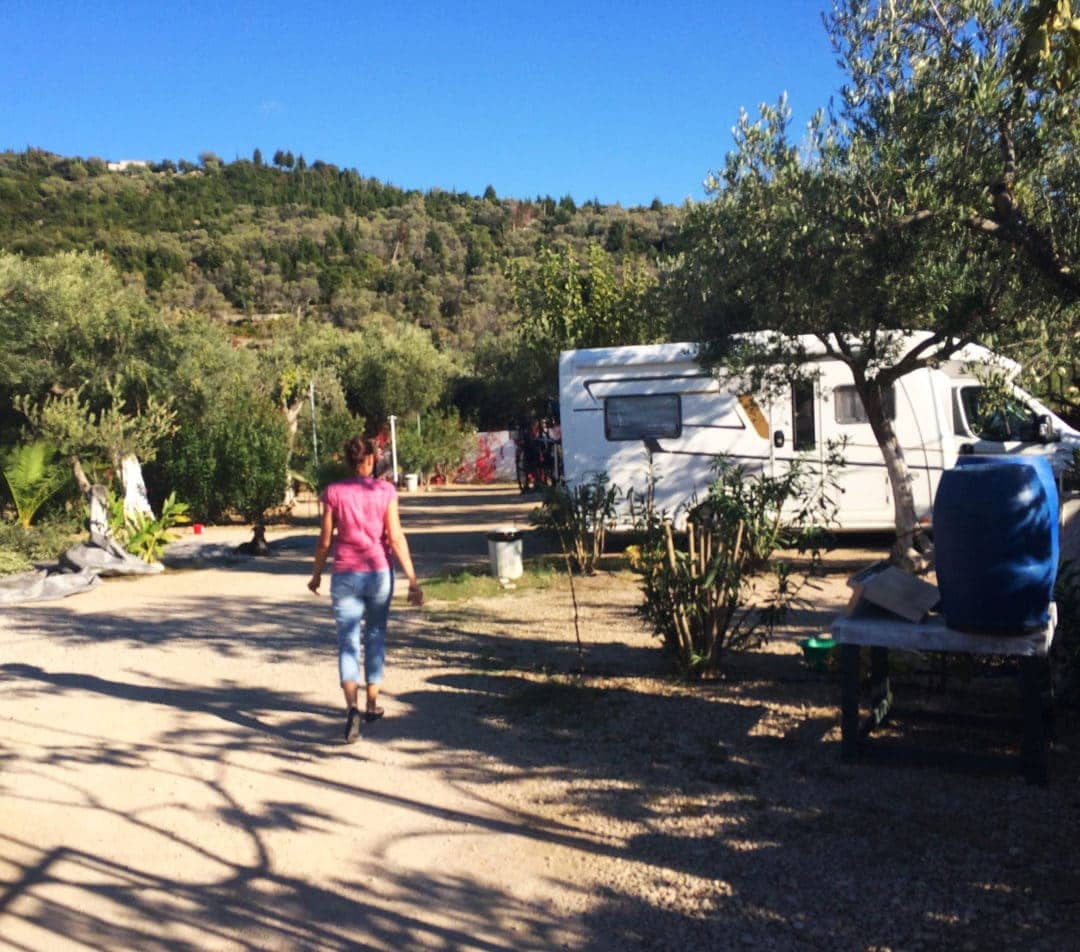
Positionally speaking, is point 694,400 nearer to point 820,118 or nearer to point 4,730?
point 820,118

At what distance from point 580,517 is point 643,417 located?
1970mm

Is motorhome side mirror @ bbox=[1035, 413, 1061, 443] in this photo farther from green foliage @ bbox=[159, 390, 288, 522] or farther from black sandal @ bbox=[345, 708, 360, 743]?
Result: green foliage @ bbox=[159, 390, 288, 522]

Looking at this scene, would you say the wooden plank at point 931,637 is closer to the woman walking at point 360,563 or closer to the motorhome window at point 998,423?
the woman walking at point 360,563

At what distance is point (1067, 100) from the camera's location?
18.3 feet

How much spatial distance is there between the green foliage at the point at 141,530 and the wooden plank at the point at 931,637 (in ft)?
34.5

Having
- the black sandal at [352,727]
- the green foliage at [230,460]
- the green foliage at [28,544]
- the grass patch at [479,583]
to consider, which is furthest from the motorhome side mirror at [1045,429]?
the green foliage at [28,544]

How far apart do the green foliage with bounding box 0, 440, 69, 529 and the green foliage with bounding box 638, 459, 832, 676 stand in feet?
37.4

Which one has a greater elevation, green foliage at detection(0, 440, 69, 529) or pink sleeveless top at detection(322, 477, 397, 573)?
green foliage at detection(0, 440, 69, 529)

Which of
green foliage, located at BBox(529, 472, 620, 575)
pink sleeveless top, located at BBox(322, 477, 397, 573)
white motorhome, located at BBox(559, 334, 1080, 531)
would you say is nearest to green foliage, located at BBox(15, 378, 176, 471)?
white motorhome, located at BBox(559, 334, 1080, 531)

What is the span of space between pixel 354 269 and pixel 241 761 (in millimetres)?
55746

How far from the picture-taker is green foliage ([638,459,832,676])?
614cm

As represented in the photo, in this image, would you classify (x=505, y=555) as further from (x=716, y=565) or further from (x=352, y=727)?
(x=352, y=727)

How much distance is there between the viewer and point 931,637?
453cm

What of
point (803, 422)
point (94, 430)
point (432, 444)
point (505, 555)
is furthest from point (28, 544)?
point (432, 444)
